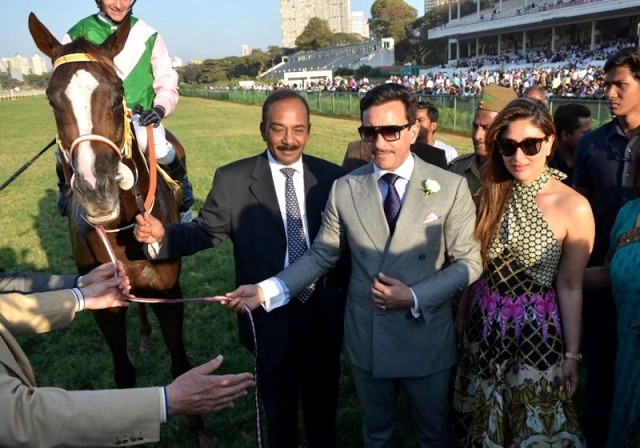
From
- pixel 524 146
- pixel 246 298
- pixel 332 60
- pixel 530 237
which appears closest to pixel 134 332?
pixel 246 298

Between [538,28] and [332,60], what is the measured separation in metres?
44.6

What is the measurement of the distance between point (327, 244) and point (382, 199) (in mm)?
420

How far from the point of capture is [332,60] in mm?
96938

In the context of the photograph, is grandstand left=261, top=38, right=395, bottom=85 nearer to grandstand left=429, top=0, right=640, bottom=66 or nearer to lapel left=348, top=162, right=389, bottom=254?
grandstand left=429, top=0, right=640, bottom=66

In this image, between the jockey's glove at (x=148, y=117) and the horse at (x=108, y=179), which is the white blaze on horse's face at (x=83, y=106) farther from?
the jockey's glove at (x=148, y=117)

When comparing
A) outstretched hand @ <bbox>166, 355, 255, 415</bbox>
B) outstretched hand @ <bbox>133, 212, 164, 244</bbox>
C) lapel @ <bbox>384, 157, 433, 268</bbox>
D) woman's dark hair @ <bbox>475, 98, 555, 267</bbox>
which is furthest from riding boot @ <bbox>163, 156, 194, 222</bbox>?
outstretched hand @ <bbox>166, 355, 255, 415</bbox>

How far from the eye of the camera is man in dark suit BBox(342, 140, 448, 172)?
→ 4527 millimetres

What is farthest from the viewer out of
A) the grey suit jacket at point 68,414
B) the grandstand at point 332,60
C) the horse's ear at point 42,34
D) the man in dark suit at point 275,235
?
the grandstand at point 332,60

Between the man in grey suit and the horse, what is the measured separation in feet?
3.40


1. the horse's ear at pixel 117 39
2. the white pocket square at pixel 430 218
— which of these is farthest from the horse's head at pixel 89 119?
the white pocket square at pixel 430 218

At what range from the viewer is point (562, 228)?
104 inches

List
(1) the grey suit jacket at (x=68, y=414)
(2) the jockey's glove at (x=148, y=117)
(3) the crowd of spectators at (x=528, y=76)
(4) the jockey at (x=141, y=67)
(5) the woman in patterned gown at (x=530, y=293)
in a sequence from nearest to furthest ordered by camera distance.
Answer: (1) the grey suit jacket at (x=68, y=414) < (5) the woman in patterned gown at (x=530, y=293) < (2) the jockey's glove at (x=148, y=117) < (4) the jockey at (x=141, y=67) < (3) the crowd of spectators at (x=528, y=76)

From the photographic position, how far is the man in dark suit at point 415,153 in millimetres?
4527

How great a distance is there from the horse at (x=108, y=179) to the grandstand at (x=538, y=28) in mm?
47976
